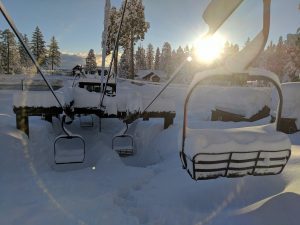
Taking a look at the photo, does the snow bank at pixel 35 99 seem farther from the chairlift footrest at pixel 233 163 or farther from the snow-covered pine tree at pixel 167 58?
the snow-covered pine tree at pixel 167 58

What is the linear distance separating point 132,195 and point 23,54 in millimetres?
78749

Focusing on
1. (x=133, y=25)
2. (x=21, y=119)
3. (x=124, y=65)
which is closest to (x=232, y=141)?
(x=21, y=119)

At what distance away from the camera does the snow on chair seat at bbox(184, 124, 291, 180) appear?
2.89m

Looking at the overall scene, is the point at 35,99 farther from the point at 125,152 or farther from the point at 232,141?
the point at 232,141

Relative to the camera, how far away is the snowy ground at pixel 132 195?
14.0 ft

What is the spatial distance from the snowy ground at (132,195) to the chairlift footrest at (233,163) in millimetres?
999

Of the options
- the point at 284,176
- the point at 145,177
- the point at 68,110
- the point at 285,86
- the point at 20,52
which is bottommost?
the point at 145,177

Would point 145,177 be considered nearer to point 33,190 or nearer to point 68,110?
point 33,190

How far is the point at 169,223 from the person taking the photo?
4609 millimetres

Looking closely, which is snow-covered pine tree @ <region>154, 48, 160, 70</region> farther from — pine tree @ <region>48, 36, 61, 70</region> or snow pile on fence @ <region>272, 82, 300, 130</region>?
snow pile on fence @ <region>272, 82, 300, 130</region>

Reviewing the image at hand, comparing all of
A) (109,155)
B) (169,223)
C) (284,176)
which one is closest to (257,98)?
(109,155)

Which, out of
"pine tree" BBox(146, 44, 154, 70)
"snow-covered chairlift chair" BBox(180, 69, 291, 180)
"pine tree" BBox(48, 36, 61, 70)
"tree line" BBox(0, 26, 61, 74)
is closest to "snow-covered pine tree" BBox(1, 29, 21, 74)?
"tree line" BBox(0, 26, 61, 74)

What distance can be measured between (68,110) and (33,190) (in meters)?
4.00

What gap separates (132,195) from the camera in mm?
6109
